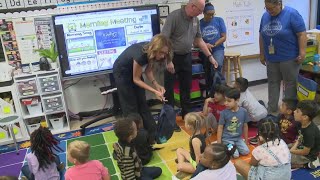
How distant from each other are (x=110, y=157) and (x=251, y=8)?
10.3 feet

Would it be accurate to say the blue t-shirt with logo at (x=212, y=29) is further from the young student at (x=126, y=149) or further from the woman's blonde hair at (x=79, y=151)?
the woman's blonde hair at (x=79, y=151)

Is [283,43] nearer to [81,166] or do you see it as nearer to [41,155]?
[81,166]

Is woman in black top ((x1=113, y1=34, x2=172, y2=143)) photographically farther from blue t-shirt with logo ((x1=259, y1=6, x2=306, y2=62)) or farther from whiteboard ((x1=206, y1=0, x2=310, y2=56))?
whiteboard ((x1=206, y1=0, x2=310, y2=56))

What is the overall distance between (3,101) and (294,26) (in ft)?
10.6

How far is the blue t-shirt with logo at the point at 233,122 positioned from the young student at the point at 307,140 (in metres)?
0.49

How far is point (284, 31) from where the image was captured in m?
3.26

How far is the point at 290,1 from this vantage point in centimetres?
496

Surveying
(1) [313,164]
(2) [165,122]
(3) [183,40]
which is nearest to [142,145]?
(2) [165,122]

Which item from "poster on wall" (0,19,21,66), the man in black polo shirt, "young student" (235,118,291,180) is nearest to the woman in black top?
the man in black polo shirt

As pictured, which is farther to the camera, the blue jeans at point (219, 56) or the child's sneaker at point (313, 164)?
the blue jeans at point (219, 56)

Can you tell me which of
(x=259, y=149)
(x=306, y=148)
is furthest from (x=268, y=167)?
(x=306, y=148)

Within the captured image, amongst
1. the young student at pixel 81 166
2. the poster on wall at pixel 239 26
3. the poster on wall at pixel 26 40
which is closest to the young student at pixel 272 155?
the young student at pixel 81 166

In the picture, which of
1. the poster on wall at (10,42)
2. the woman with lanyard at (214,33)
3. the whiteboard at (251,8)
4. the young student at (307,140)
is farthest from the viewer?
the whiteboard at (251,8)

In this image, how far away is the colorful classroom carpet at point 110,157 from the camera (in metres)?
2.68
